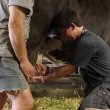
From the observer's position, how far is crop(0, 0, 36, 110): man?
3674 millimetres

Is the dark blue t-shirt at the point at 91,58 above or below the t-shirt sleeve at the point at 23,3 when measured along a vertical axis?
below

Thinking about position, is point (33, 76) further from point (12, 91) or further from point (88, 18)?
point (88, 18)

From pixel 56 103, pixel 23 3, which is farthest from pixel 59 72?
pixel 56 103

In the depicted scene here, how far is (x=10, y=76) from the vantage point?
A: 12.4 feet

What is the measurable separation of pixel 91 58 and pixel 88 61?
42mm

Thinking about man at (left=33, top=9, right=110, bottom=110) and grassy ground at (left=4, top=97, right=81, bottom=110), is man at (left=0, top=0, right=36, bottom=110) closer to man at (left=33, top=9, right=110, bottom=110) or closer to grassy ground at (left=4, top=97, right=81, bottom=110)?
man at (left=33, top=9, right=110, bottom=110)

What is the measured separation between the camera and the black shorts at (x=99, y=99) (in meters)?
3.95

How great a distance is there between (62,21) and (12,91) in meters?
0.81

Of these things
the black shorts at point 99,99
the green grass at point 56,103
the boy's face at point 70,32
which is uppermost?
the boy's face at point 70,32

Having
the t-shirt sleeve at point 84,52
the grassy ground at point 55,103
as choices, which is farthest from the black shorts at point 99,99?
the grassy ground at point 55,103

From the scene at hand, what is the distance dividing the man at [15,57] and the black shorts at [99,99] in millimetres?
515

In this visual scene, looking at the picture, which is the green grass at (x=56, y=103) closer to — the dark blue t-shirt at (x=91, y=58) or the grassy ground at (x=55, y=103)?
the grassy ground at (x=55, y=103)

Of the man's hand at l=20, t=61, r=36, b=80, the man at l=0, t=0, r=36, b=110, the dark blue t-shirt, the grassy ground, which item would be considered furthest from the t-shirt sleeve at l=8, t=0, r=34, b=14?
the grassy ground

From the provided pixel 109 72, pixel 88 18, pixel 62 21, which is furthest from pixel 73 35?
pixel 88 18
